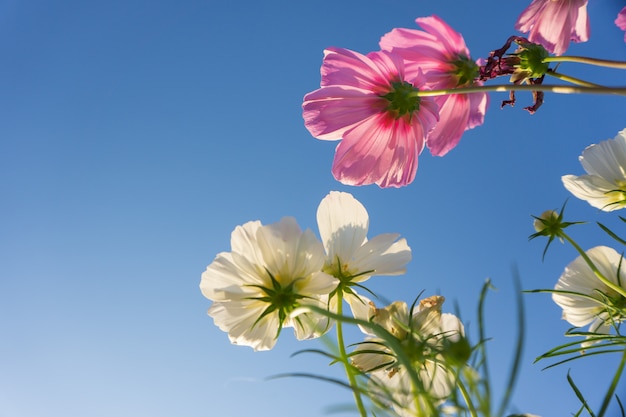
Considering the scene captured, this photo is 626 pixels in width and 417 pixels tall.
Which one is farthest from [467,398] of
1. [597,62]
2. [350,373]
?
[597,62]

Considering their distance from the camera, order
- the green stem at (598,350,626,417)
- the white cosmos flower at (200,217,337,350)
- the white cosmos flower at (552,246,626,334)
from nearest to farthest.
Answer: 1. the green stem at (598,350,626,417)
2. the white cosmos flower at (200,217,337,350)
3. the white cosmos flower at (552,246,626,334)

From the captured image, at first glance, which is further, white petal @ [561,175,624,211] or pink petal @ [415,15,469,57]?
white petal @ [561,175,624,211]

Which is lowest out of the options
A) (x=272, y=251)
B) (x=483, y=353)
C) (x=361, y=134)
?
(x=483, y=353)

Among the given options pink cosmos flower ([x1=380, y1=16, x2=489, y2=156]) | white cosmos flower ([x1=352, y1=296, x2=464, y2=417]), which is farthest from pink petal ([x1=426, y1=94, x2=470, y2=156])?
white cosmos flower ([x1=352, y1=296, x2=464, y2=417])

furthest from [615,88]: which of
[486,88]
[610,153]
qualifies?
[610,153]

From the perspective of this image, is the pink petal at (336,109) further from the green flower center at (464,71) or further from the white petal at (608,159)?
the white petal at (608,159)

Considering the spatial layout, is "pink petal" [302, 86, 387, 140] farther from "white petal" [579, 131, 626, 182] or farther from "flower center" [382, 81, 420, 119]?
"white petal" [579, 131, 626, 182]

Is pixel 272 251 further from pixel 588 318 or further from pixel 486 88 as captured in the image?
pixel 588 318

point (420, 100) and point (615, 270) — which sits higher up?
point (420, 100)
